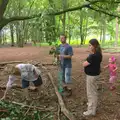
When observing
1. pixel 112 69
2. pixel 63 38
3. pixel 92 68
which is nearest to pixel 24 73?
pixel 63 38

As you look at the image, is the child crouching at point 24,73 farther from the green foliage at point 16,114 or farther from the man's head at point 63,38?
the man's head at point 63,38

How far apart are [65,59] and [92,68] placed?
196 centimetres

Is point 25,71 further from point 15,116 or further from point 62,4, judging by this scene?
point 62,4

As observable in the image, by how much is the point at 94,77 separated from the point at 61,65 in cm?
221

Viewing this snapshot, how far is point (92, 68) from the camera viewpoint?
5719mm

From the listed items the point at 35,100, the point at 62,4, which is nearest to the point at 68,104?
the point at 35,100

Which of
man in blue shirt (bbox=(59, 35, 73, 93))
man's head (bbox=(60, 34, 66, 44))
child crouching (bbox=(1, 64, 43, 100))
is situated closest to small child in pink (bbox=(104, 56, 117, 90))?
man in blue shirt (bbox=(59, 35, 73, 93))

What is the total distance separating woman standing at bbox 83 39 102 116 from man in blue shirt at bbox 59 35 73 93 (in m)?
1.67

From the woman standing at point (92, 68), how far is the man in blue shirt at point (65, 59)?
167 centimetres

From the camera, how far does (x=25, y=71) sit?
6.30 meters

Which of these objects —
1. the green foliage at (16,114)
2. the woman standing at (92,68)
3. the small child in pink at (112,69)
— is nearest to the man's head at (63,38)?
the small child in pink at (112,69)

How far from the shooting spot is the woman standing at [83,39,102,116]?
5.65 metres

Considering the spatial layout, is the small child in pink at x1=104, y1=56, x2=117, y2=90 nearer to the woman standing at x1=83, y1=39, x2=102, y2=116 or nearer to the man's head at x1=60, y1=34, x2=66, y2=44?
the man's head at x1=60, y1=34, x2=66, y2=44

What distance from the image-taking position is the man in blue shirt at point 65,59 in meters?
7.39
